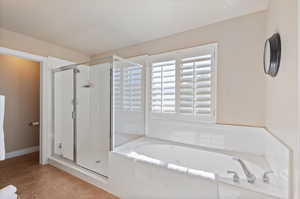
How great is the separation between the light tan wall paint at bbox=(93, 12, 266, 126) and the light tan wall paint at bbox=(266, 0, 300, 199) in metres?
0.37

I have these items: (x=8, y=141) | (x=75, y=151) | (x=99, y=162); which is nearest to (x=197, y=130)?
(x=99, y=162)

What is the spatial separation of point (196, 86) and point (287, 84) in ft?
3.66

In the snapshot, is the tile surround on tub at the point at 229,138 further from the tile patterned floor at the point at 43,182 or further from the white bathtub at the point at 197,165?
the tile patterned floor at the point at 43,182

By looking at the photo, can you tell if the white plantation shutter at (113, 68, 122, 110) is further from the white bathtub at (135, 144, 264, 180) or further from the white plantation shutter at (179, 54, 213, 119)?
the white plantation shutter at (179, 54, 213, 119)

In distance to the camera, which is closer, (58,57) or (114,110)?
(114,110)

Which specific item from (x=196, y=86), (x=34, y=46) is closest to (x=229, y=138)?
(x=196, y=86)

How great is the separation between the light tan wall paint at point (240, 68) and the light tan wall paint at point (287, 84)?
370 mm

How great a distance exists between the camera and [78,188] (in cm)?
196

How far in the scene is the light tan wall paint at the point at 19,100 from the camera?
290 centimetres

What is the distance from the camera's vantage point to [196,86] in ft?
6.97

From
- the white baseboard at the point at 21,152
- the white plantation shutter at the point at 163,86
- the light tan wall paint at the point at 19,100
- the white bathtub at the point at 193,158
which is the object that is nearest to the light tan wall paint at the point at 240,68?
the white bathtub at the point at 193,158

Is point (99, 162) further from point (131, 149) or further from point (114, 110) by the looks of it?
point (114, 110)

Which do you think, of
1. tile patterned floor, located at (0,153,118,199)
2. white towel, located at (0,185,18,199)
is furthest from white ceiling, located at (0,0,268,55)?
tile patterned floor, located at (0,153,118,199)

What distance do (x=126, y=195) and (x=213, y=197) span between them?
981 millimetres
